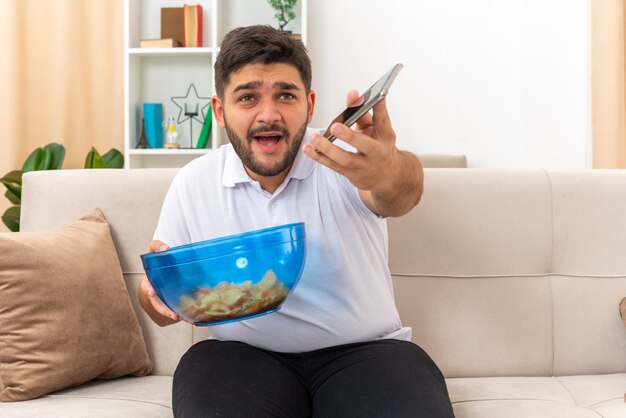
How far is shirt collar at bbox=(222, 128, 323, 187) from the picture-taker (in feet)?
5.10

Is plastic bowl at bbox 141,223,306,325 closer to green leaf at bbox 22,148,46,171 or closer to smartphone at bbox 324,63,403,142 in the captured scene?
smartphone at bbox 324,63,403,142

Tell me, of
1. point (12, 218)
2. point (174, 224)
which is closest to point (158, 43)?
point (12, 218)

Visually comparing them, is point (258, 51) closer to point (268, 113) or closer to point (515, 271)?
point (268, 113)

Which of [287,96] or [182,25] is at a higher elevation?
[182,25]

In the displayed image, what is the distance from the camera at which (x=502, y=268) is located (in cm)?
182

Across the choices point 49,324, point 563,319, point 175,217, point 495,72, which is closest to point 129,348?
point 49,324

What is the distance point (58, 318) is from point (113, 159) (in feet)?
7.39

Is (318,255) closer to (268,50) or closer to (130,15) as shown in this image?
(268,50)

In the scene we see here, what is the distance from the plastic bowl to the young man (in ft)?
0.39

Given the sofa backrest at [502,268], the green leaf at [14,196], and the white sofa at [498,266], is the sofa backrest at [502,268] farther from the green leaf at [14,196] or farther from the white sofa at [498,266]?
the green leaf at [14,196]

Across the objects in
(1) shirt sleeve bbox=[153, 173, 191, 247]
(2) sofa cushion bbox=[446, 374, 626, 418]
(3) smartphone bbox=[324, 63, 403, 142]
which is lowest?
(2) sofa cushion bbox=[446, 374, 626, 418]

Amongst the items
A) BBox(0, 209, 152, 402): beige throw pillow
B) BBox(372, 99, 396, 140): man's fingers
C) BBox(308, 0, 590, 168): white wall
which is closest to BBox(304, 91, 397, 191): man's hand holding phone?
BBox(372, 99, 396, 140): man's fingers

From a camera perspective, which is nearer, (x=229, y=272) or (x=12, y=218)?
(x=229, y=272)

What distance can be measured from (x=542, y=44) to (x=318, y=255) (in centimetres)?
276
